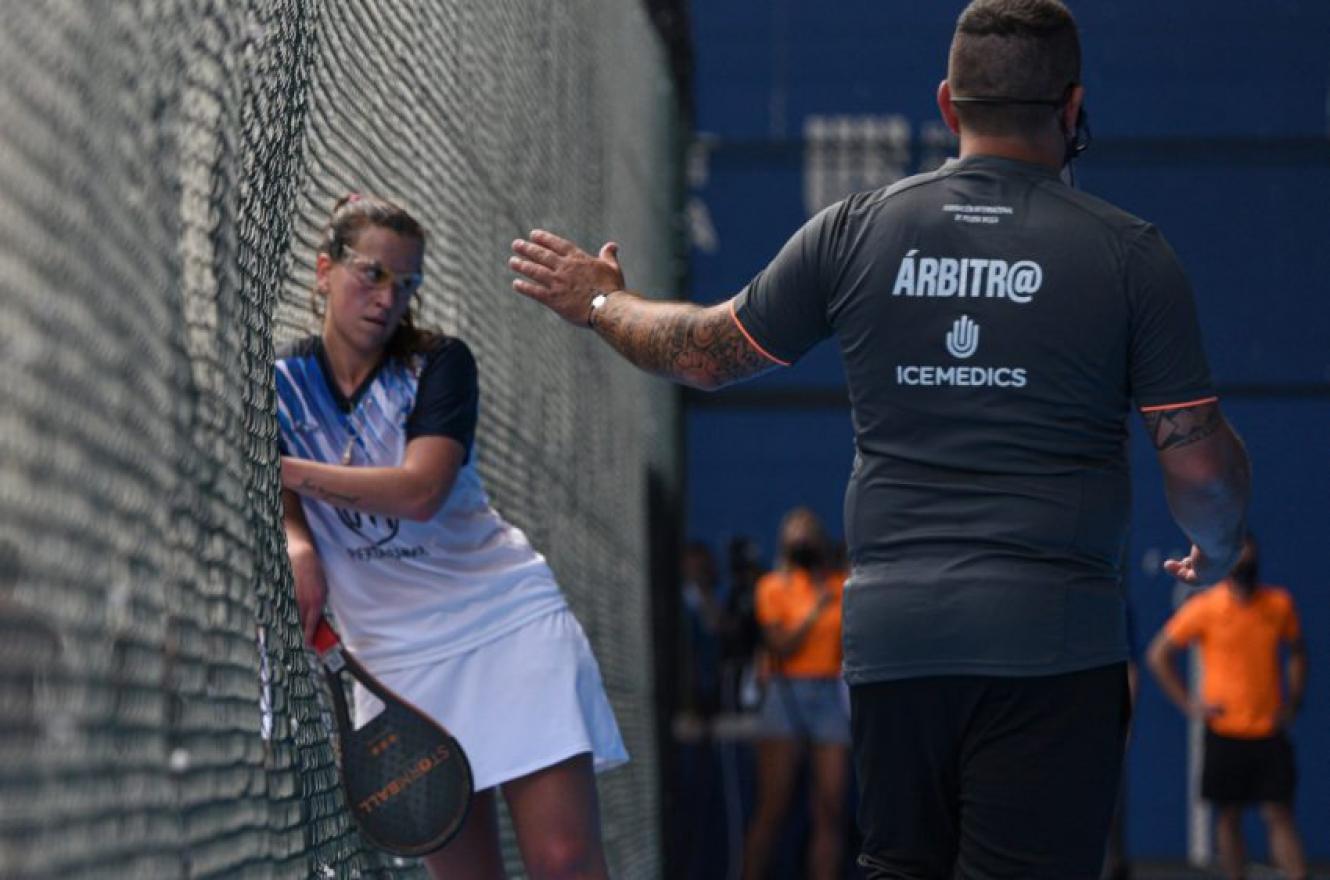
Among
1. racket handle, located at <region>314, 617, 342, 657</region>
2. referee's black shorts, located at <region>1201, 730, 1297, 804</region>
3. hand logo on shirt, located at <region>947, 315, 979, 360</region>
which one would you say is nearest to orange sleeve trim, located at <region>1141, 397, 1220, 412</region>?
hand logo on shirt, located at <region>947, 315, 979, 360</region>

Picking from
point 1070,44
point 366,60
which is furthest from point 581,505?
point 1070,44

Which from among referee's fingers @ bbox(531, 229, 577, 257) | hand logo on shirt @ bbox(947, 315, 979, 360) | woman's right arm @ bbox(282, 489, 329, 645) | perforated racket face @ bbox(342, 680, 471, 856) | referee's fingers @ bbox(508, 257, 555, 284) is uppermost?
referee's fingers @ bbox(531, 229, 577, 257)

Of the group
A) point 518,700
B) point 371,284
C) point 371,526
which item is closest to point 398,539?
point 371,526

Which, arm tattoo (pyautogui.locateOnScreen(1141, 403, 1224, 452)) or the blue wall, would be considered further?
the blue wall

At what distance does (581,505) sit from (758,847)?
2.78 metres

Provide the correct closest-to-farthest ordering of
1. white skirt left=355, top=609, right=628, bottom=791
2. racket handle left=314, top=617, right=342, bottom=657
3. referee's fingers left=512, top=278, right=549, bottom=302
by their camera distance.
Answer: referee's fingers left=512, top=278, right=549, bottom=302 → racket handle left=314, top=617, right=342, bottom=657 → white skirt left=355, top=609, right=628, bottom=791

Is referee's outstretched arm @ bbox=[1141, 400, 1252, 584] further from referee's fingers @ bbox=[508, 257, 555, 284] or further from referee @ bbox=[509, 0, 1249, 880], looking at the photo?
referee's fingers @ bbox=[508, 257, 555, 284]

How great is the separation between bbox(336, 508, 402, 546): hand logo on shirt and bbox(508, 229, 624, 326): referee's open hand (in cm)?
63

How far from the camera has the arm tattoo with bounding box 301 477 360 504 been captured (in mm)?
3668

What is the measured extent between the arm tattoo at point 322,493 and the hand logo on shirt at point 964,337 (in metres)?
1.19

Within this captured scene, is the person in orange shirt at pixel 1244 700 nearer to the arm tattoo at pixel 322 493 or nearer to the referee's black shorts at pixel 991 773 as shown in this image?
the arm tattoo at pixel 322 493

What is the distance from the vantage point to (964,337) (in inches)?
118

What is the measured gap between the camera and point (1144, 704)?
12.5 meters

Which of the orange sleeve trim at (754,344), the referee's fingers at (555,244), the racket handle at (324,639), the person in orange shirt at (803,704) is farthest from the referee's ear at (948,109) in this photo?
the person in orange shirt at (803,704)
